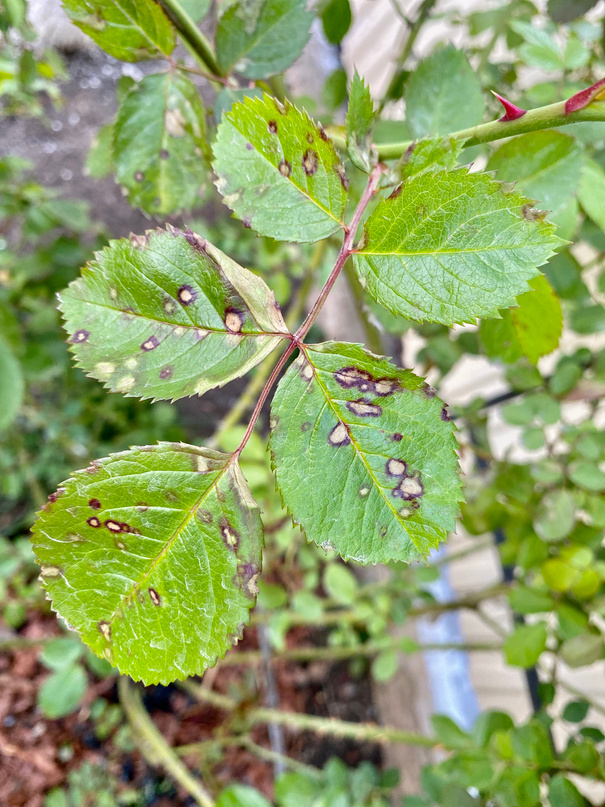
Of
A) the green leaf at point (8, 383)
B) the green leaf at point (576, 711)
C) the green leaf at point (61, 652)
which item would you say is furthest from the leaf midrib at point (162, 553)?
the green leaf at point (61, 652)

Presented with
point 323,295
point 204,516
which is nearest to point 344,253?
point 323,295

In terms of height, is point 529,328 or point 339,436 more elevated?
point 339,436

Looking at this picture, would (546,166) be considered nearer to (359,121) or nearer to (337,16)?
(359,121)

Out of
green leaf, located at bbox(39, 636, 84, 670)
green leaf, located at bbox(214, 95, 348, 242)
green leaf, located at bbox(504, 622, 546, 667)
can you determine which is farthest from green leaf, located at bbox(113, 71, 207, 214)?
green leaf, located at bbox(39, 636, 84, 670)

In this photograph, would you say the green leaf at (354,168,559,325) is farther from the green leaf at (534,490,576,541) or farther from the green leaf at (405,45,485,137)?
the green leaf at (534,490,576,541)

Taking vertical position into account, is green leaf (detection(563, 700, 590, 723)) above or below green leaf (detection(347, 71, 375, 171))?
below

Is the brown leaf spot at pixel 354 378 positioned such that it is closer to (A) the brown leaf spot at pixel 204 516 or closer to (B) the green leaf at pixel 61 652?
(A) the brown leaf spot at pixel 204 516
